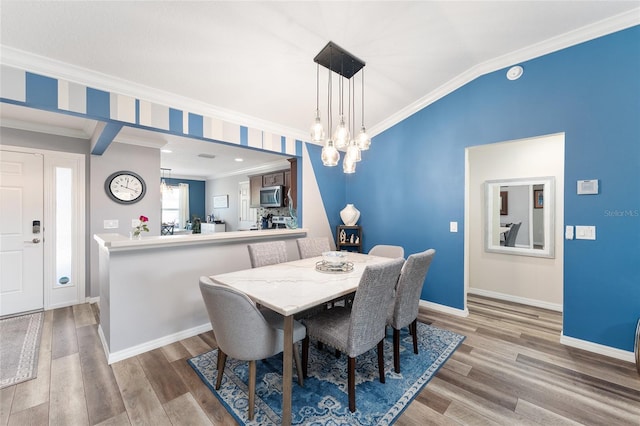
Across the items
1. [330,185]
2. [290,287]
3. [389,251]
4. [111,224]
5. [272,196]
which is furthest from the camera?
[272,196]

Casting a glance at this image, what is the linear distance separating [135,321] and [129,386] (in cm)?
62

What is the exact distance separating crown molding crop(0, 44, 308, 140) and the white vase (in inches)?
76.3

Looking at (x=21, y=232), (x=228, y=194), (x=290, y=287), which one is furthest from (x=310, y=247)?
(x=228, y=194)

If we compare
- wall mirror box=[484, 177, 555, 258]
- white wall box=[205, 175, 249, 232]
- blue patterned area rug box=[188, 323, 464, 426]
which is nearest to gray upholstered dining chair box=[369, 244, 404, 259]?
blue patterned area rug box=[188, 323, 464, 426]

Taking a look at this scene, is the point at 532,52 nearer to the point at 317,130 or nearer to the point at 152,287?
the point at 317,130

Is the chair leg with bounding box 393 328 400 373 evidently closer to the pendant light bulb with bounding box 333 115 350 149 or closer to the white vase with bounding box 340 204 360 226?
the pendant light bulb with bounding box 333 115 350 149

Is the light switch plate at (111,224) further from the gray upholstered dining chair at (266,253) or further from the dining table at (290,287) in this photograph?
the dining table at (290,287)

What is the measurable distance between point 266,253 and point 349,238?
2.03 meters

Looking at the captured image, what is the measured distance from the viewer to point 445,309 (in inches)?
136

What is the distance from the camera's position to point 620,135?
2.34m

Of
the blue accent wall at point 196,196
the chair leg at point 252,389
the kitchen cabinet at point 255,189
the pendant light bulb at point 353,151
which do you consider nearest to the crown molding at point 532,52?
the pendant light bulb at point 353,151

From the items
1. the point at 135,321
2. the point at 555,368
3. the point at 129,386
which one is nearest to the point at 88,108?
the point at 135,321

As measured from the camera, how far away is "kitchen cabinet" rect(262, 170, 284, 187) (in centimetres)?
559

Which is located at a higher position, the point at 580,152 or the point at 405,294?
the point at 580,152
